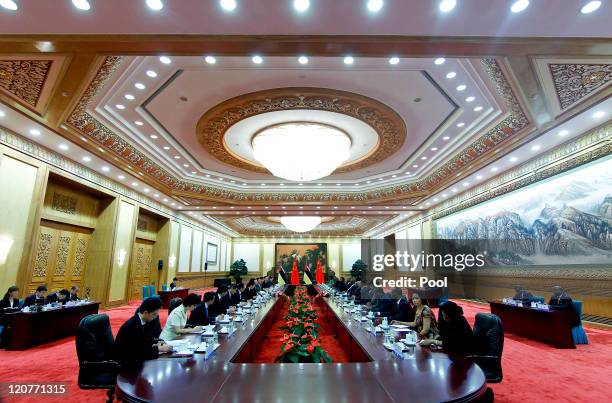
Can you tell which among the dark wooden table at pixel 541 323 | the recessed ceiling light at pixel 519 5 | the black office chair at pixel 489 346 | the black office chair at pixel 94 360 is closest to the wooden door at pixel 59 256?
the black office chair at pixel 94 360

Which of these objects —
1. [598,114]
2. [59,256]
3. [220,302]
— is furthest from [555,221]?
[59,256]

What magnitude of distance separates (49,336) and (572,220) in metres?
9.70

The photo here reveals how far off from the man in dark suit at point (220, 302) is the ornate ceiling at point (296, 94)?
10.3 ft

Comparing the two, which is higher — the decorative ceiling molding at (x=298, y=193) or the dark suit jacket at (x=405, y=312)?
the decorative ceiling molding at (x=298, y=193)

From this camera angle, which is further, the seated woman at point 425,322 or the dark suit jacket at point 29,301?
the dark suit jacket at point 29,301

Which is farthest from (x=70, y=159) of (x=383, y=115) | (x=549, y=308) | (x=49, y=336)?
(x=549, y=308)

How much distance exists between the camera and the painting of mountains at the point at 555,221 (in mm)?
5793

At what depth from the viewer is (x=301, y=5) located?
9.13 ft

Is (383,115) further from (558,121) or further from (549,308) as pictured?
(549,308)

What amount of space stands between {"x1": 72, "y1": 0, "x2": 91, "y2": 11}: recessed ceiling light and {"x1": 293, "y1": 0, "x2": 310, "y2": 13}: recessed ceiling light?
5.97 ft

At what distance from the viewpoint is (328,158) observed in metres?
6.56

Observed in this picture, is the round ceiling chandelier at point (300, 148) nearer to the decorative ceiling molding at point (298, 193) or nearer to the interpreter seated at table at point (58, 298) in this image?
the decorative ceiling molding at point (298, 193)

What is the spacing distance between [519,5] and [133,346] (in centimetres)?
418

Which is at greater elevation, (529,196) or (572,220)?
(529,196)
